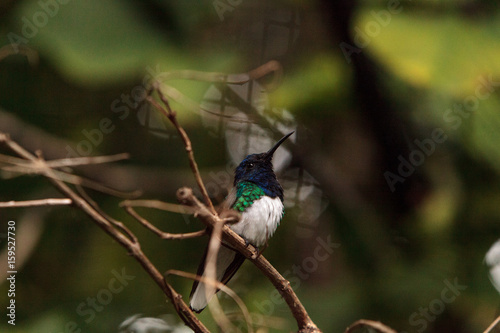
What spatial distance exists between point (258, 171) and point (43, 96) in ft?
5.30

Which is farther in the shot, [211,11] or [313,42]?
[313,42]

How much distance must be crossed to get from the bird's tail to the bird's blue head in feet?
1.09

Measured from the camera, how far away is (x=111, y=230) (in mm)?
1379

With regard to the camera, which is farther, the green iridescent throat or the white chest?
the green iridescent throat

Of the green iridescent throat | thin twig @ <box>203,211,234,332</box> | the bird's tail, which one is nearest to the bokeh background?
the bird's tail

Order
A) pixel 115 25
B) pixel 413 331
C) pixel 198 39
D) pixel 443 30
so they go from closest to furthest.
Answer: pixel 443 30, pixel 115 25, pixel 198 39, pixel 413 331

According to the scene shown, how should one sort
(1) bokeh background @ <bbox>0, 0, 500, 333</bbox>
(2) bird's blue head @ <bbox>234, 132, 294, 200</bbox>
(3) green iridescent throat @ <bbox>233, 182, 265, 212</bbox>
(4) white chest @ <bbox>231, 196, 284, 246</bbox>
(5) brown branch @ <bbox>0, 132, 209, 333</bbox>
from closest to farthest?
1. (5) brown branch @ <bbox>0, 132, 209, 333</bbox>
2. (4) white chest @ <bbox>231, 196, 284, 246</bbox>
3. (3) green iridescent throat @ <bbox>233, 182, 265, 212</bbox>
4. (2) bird's blue head @ <bbox>234, 132, 294, 200</bbox>
5. (1) bokeh background @ <bbox>0, 0, 500, 333</bbox>

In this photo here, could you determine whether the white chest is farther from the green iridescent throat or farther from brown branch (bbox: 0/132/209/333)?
brown branch (bbox: 0/132/209/333)

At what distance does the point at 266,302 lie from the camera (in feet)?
10.6

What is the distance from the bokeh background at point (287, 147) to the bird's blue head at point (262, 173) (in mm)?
264

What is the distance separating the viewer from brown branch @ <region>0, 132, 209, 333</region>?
52.8 inches

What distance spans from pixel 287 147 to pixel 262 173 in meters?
0.94

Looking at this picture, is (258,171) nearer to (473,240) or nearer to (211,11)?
(211,11)

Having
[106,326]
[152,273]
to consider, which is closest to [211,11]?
[106,326]
